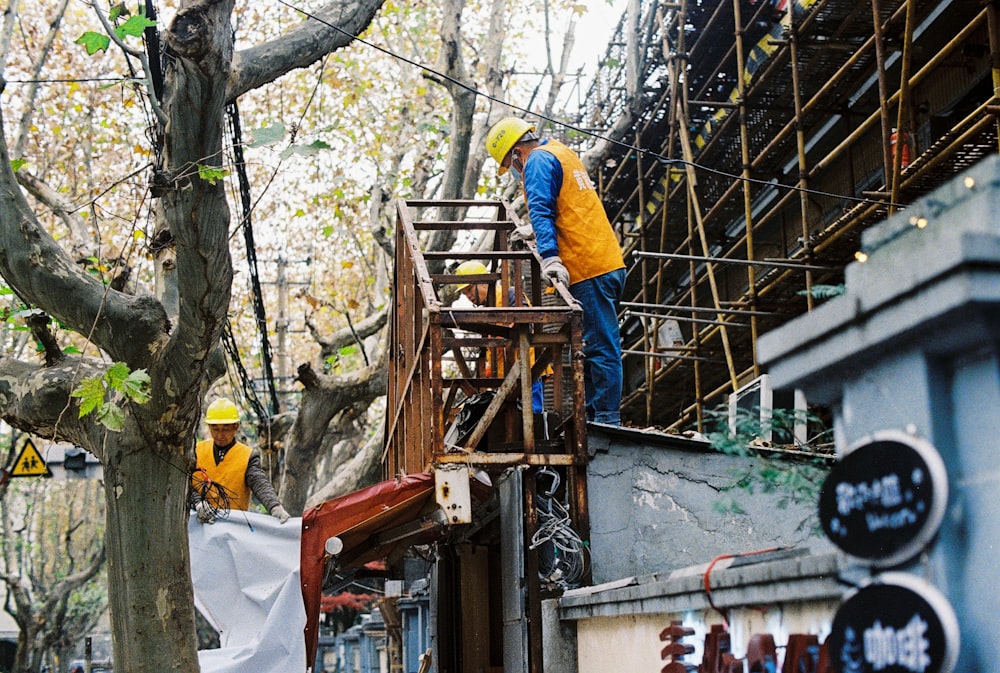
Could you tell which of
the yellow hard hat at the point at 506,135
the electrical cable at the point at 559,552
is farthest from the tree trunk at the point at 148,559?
the yellow hard hat at the point at 506,135

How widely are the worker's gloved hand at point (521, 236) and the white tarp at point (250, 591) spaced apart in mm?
2618

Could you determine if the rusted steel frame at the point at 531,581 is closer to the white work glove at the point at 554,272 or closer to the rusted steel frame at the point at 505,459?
the rusted steel frame at the point at 505,459

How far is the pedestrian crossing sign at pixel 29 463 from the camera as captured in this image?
1322 centimetres

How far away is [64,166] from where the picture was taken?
17.0 meters

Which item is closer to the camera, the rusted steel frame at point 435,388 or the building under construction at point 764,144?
the rusted steel frame at point 435,388

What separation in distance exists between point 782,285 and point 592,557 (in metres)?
5.50

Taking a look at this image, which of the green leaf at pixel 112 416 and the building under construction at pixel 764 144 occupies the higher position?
the building under construction at pixel 764 144

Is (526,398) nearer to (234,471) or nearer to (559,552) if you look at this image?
(559,552)

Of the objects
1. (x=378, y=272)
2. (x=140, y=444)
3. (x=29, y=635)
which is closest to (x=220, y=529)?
(x=140, y=444)

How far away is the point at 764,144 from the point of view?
14.4 meters

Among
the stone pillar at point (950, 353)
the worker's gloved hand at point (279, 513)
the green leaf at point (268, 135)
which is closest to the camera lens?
the stone pillar at point (950, 353)

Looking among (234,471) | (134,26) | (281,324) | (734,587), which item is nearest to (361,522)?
(234,471)

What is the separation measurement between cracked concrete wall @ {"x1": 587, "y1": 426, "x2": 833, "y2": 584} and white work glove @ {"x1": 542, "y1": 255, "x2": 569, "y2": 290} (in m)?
1.03

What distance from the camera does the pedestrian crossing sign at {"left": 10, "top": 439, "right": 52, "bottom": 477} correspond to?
13.2 meters
